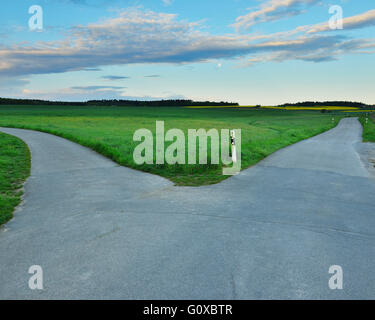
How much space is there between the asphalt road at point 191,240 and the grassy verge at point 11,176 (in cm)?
26

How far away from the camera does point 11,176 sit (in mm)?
9984

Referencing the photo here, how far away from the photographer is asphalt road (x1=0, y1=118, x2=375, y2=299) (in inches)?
137

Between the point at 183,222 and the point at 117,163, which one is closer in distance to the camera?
the point at 183,222

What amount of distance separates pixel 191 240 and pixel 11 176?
767cm

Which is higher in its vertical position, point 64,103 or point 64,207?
point 64,103

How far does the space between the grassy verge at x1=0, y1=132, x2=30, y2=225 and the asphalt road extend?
10.4 inches

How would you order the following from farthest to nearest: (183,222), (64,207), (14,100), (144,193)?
(14,100) < (144,193) < (64,207) < (183,222)

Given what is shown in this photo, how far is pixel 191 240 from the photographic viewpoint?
472 cm

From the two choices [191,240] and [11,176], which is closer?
[191,240]

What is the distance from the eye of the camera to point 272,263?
3.99 metres

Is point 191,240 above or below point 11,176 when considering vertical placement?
below
